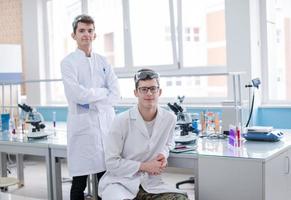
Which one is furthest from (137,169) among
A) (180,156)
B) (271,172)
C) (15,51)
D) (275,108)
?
(15,51)

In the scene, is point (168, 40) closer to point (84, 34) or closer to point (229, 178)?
point (84, 34)

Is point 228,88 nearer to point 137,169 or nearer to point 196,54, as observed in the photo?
point 196,54

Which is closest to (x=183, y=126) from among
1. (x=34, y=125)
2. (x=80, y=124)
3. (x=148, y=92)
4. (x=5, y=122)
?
(x=148, y=92)

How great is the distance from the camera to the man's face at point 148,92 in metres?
2.12

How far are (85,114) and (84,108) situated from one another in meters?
0.05

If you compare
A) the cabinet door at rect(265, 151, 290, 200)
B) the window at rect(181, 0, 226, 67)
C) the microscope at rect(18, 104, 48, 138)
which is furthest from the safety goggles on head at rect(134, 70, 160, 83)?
the window at rect(181, 0, 226, 67)

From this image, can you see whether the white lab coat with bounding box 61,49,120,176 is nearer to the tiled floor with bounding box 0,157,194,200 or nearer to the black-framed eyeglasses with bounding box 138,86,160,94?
the black-framed eyeglasses with bounding box 138,86,160,94

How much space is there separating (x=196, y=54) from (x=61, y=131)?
1.91 metres

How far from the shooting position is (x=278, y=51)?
413 centimetres

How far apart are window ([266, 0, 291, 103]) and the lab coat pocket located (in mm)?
2345

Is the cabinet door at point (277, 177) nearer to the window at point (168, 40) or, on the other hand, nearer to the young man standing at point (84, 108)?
the young man standing at point (84, 108)

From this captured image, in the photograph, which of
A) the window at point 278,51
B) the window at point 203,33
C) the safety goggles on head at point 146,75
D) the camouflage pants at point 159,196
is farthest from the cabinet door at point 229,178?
the window at point 203,33

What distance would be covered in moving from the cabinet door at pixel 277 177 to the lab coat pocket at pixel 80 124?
1095mm

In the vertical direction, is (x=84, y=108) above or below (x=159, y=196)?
above
